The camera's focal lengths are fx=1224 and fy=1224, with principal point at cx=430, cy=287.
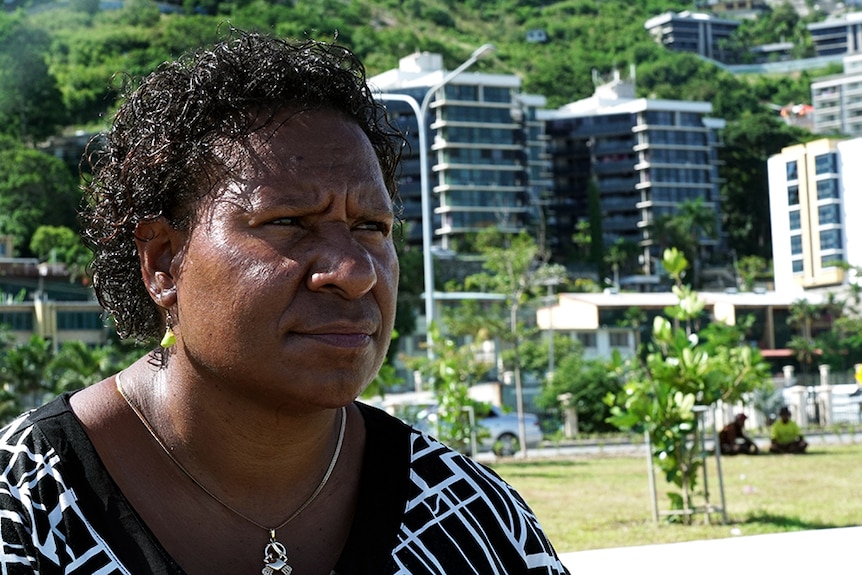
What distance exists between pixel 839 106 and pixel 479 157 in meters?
31.1

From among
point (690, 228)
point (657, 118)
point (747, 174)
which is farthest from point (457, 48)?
point (747, 174)

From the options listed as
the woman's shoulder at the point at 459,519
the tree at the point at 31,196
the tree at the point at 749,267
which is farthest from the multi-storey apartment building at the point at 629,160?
the woman's shoulder at the point at 459,519

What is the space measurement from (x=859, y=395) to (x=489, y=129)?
156 ft

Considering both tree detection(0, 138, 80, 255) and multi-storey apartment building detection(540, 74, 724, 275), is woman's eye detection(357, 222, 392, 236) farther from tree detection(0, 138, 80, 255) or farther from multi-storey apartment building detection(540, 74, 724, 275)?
multi-storey apartment building detection(540, 74, 724, 275)

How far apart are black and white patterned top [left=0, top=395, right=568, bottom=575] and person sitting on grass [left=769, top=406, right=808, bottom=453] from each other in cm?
1482

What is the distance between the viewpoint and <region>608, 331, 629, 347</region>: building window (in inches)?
1623

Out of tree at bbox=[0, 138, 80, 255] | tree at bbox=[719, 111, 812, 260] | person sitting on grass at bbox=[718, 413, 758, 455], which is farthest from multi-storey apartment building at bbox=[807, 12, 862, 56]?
person sitting on grass at bbox=[718, 413, 758, 455]

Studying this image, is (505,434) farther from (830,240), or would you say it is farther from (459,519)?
(459,519)

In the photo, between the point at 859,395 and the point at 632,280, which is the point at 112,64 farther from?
the point at 859,395

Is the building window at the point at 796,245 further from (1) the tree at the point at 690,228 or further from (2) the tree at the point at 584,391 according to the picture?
(1) the tree at the point at 690,228

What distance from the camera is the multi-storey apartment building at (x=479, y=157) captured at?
67438mm

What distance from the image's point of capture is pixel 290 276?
1061mm

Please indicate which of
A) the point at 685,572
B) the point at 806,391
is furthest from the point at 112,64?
the point at 685,572

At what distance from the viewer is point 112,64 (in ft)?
211
